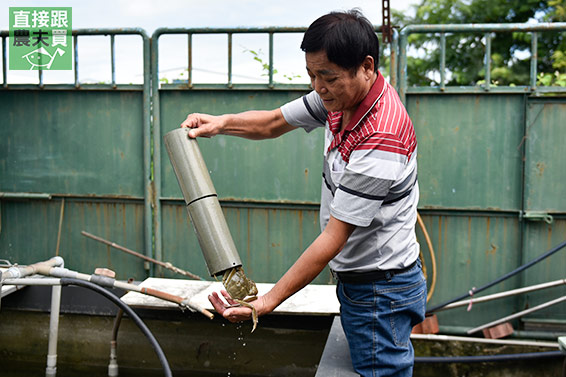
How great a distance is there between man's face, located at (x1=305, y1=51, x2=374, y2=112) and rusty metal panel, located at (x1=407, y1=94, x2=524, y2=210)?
2.46 meters

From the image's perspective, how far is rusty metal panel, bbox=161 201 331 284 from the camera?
15.0ft

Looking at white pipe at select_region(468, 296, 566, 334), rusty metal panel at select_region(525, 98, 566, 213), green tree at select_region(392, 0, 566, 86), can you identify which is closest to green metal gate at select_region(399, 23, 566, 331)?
rusty metal panel at select_region(525, 98, 566, 213)

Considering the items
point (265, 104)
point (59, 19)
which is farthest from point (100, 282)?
point (59, 19)

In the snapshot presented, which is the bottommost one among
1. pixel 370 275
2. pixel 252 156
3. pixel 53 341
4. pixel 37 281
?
pixel 53 341

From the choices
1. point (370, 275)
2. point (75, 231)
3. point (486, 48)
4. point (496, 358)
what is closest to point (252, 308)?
point (370, 275)

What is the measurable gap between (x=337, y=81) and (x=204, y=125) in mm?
880

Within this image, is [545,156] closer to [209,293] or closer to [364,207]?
[209,293]

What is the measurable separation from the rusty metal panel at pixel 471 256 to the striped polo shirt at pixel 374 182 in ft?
7.45

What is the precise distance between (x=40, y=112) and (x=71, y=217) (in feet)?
3.15

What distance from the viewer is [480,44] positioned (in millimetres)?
12727

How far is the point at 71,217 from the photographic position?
488 cm

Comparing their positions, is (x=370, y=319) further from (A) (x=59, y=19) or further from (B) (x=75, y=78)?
(A) (x=59, y=19)

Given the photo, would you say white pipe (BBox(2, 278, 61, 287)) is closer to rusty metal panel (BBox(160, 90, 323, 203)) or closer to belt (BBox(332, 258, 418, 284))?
rusty metal panel (BBox(160, 90, 323, 203))

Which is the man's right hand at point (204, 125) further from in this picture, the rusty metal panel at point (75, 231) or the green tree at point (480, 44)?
the green tree at point (480, 44)
